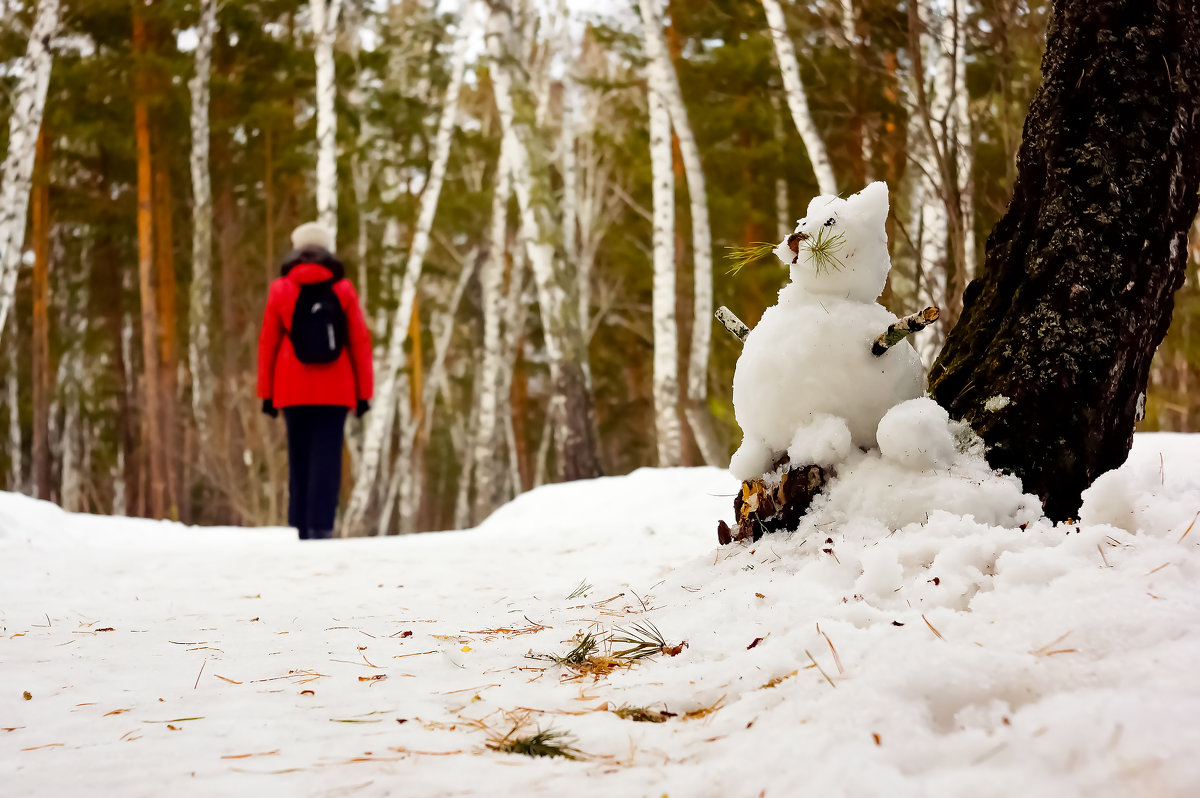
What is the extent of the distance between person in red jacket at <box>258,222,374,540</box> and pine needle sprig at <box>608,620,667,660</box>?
11.6 ft

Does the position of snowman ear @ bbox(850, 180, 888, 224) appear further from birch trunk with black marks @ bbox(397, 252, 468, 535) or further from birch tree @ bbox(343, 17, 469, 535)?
birch trunk with black marks @ bbox(397, 252, 468, 535)

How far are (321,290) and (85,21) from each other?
10.2 metres

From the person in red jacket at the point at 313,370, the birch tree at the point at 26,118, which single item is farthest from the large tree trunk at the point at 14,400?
the person in red jacket at the point at 313,370

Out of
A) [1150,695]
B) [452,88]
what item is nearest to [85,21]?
[452,88]

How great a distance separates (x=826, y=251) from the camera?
227cm

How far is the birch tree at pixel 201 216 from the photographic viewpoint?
11078mm

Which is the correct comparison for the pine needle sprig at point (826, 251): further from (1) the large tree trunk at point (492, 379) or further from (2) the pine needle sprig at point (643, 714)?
(1) the large tree trunk at point (492, 379)

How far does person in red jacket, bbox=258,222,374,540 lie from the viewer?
497 cm

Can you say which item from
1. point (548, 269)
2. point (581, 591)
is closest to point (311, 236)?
point (548, 269)

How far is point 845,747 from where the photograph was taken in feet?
3.59

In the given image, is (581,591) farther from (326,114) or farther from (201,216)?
(201,216)

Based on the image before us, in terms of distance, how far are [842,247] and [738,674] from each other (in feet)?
4.34

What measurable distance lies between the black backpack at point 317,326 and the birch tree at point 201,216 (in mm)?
7544

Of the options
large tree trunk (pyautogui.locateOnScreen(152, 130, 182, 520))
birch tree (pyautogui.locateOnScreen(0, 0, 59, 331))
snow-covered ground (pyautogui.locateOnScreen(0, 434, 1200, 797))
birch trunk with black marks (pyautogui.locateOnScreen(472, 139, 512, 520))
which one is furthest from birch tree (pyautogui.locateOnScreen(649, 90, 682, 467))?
large tree trunk (pyautogui.locateOnScreen(152, 130, 182, 520))
